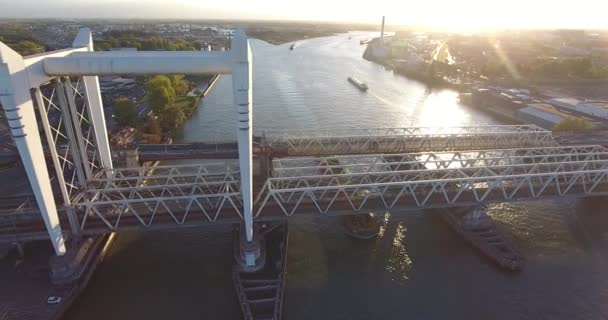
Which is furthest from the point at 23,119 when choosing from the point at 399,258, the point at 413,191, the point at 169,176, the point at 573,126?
the point at 573,126

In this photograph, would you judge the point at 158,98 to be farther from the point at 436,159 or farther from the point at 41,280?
the point at 436,159

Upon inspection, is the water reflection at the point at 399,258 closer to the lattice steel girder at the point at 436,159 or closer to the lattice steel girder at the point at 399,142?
the lattice steel girder at the point at 436,159

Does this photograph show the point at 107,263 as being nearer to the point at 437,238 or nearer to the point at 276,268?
the point at 276,268

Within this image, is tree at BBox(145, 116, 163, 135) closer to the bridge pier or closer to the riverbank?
the riverbank

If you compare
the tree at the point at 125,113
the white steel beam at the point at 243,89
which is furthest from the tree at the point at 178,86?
the white steel beam at the point at 243,89

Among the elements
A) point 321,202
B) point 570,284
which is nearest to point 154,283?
point 321,202
